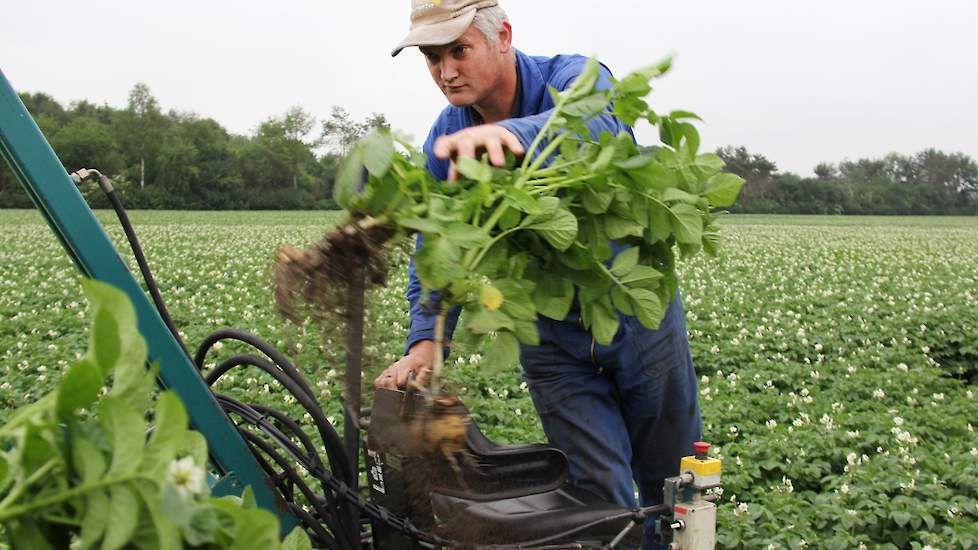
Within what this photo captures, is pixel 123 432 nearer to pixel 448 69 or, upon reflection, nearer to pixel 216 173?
pixel 448 69

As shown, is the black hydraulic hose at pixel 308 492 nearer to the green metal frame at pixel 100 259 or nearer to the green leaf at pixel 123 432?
the green metal frame at pixel 100 259

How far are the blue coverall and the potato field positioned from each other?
0.31 m

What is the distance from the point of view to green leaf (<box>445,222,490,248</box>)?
5.62ft

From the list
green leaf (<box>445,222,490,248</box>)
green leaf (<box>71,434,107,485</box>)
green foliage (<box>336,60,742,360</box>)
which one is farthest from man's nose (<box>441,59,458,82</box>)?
green leaf (<box>71,434,107,485</box>)

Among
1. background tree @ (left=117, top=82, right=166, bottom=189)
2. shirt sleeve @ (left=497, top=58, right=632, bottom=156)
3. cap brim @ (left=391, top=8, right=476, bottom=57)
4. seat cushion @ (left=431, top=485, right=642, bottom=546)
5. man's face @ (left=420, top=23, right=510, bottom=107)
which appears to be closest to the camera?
shirt sleeve @ (left=497, top=58, right=632, bottom=156)

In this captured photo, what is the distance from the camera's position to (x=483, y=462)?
7.50 feet

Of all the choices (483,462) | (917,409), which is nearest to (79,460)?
(483,462)

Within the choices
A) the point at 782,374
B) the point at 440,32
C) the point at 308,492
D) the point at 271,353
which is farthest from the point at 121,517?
the point at 782,374

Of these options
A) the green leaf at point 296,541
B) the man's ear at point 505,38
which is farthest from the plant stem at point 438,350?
the man's ear at point 505,38

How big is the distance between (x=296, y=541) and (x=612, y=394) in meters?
1.61

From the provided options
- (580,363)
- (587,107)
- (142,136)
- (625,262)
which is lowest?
(580,363)

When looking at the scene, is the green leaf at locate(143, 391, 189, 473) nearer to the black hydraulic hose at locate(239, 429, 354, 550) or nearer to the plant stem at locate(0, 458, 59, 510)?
the plant stem at locate(0, 458, 59, 510)

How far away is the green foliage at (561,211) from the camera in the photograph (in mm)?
1746

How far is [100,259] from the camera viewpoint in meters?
2.02
